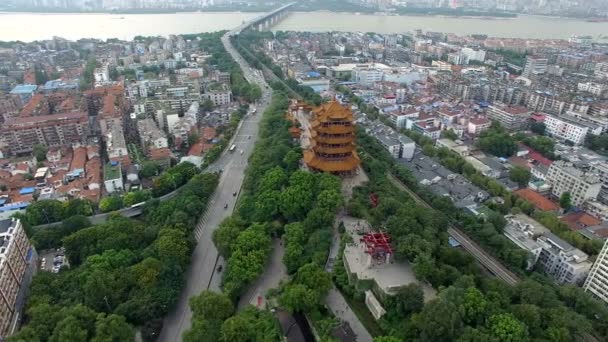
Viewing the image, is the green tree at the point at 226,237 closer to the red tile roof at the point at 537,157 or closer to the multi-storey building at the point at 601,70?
the red tile roof at the point at 537,157

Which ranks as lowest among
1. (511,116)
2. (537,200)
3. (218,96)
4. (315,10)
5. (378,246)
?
(537,200)

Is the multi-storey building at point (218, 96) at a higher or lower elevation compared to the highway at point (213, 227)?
higher

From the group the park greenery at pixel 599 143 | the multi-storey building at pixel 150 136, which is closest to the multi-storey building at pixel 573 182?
the park greenery at pixel 599 143

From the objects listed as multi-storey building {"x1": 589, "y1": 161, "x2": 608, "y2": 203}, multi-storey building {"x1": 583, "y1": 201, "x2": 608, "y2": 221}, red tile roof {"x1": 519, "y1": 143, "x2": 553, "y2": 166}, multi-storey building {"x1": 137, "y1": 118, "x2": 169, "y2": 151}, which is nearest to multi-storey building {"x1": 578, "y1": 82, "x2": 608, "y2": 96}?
red tile roof {"x1": 519, "y1": 143, "x2": 553, "y2": 166}

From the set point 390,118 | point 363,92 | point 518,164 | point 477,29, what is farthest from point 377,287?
point 477,29

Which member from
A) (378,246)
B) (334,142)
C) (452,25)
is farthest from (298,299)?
(452,25)

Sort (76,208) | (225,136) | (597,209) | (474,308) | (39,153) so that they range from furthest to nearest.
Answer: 1. (225,136)
2. (39,153)
3. (597,209)
4. (76,208)
5. (474,308)

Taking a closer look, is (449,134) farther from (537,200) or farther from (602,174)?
(602,174)
